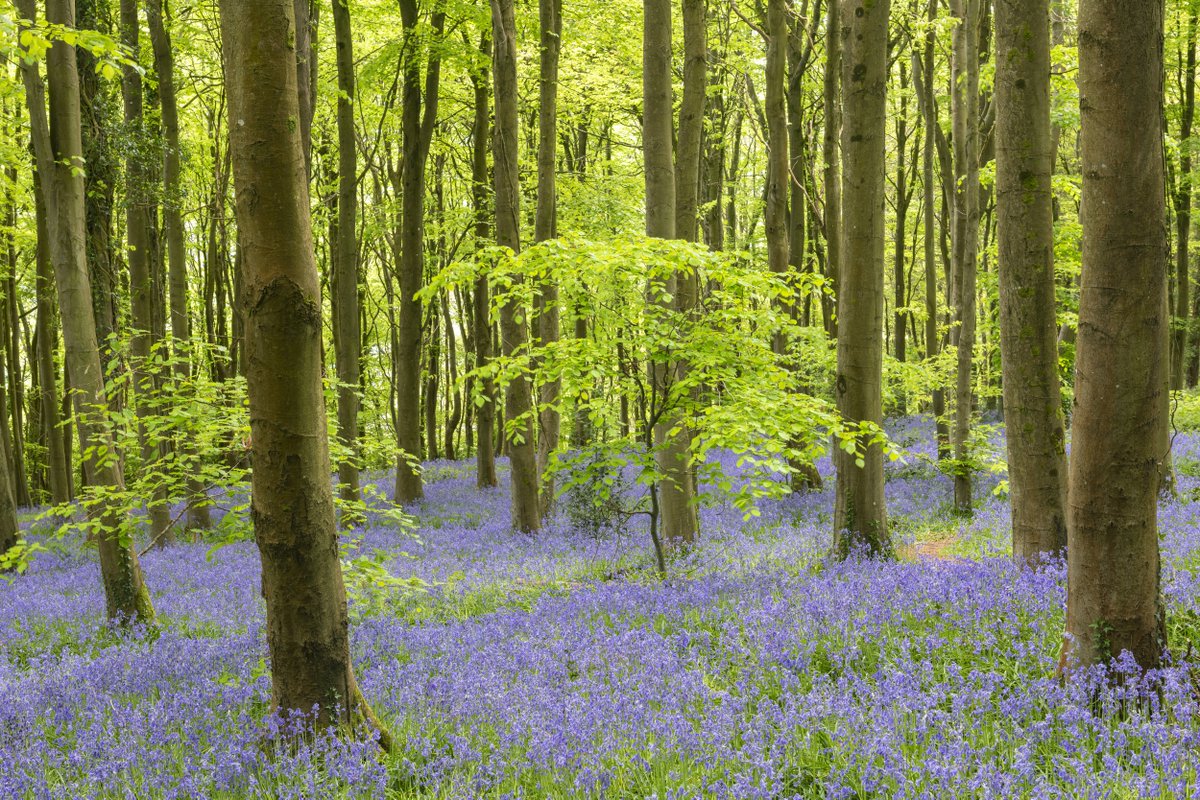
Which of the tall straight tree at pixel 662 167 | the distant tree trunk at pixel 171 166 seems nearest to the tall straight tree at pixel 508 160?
the tall straight tree at pixel 662 167

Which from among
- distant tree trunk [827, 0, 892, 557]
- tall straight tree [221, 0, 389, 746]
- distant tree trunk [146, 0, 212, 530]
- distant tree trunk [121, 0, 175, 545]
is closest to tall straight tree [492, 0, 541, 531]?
distant tree trunk [146, 0, 212, 530]

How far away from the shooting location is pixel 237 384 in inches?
293

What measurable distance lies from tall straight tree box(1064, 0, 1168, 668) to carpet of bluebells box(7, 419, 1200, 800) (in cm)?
40

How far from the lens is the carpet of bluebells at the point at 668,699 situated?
3.62 metres

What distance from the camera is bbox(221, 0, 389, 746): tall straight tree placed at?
3.79 meters

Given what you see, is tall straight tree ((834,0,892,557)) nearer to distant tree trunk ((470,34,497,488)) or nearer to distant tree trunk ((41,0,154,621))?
distant tree trunk ((470,34,497,488))

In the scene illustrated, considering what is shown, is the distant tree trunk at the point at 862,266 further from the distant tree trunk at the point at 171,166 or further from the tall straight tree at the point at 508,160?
the distant tree trunk at the point at 171,166

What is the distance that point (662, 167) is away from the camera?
10531 millimetres

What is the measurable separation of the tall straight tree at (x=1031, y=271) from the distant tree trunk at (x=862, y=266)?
1.56 meters

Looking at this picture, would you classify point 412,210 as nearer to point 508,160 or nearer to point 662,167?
point 508,160

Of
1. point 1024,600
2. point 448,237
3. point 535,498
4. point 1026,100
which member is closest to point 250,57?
point 1024,600

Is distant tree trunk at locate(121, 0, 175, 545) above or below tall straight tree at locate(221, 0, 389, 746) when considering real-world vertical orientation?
above

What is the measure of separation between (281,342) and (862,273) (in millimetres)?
6580

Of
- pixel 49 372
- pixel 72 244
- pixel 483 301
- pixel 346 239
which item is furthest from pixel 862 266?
pixel 49 372
